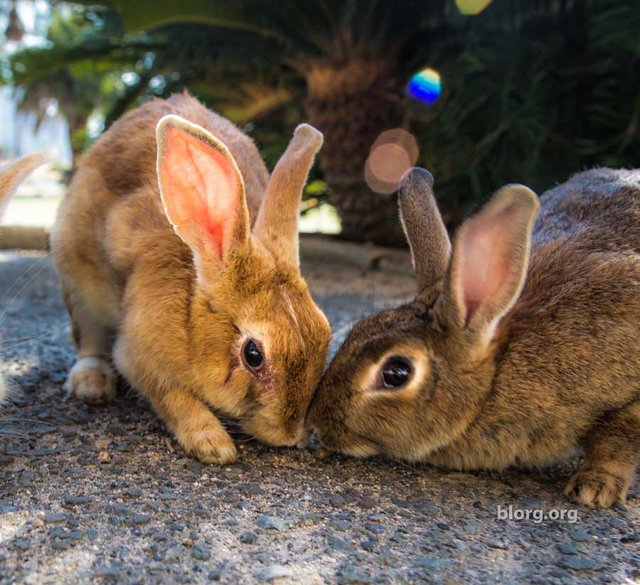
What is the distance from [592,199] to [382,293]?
3118 millimetres

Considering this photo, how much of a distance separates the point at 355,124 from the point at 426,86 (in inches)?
36.1

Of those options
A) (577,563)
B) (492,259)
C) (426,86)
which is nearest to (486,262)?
(492,259)

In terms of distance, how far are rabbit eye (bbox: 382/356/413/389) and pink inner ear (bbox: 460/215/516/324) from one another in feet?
0.95

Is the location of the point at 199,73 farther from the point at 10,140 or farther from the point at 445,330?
the point at 10,140

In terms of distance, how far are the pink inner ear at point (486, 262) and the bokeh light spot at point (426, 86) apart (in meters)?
4.92

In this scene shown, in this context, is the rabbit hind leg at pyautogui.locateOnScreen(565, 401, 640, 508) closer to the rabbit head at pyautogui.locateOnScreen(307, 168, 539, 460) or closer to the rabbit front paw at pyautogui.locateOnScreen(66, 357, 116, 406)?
the rabbit head at pyautogui.locateOnScreen(307, 168, 539, 460)

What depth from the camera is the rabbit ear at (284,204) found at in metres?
3.15

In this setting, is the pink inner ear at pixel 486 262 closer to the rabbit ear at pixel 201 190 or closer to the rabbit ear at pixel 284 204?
the rabbit ear at pixel 284 204

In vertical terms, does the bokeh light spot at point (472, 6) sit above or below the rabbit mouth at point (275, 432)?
above

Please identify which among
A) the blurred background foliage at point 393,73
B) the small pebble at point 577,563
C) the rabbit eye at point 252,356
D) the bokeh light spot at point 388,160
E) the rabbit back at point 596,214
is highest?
the blurred background foliage at point 393,73

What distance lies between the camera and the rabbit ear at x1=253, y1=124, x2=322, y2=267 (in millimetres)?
3154

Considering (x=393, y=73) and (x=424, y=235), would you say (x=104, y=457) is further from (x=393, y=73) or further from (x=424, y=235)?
(x=393, y=73)

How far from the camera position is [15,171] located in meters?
2.66

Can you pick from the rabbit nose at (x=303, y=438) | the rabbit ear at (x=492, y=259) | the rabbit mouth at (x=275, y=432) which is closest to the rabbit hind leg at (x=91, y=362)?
the rabbit mouth at (x=275, y=432)
